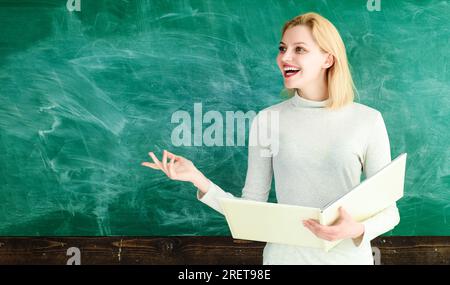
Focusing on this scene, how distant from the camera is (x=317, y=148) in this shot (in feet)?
5.57

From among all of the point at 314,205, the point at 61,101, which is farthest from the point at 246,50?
the point at 314,205

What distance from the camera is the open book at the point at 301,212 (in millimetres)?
1521

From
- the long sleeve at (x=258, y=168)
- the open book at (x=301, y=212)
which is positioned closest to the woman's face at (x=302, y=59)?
the long sleeve at (x=258, y=168)

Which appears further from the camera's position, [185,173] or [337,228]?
[185,173]

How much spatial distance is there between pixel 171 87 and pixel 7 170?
0.77m

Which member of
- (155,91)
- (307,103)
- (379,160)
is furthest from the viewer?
(155,91)

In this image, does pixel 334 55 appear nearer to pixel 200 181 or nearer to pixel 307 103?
pixel 307 103

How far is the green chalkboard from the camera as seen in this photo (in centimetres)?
249

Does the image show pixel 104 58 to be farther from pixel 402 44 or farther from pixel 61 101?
pixel 402 44

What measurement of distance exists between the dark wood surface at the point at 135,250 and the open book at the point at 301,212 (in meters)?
0.90

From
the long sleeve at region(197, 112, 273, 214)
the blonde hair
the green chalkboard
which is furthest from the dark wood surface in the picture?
the blonde hair

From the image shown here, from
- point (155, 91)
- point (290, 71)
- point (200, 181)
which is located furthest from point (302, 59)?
point (155, 91)

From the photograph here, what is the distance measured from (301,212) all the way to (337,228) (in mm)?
99

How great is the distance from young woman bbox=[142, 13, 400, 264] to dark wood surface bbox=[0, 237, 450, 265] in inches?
30.5
